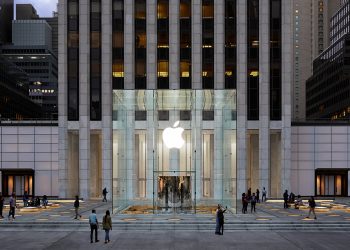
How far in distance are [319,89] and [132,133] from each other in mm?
118784

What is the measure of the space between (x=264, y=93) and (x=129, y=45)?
17.9 m

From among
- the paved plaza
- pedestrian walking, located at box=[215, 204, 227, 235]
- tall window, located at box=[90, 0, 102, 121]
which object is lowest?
the paved plaza

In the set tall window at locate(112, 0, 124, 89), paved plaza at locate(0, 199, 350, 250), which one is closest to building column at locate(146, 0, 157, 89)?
tall window at locate(112, 0, 124, 89)

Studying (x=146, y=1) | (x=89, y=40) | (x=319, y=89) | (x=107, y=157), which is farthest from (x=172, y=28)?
(x=319, y=89)

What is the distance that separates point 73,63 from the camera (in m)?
65.7

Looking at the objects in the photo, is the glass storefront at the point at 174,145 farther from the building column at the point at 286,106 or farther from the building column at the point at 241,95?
the building column at the point at 286,106

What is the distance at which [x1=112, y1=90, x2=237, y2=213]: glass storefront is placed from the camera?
43031mm

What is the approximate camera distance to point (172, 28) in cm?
6575

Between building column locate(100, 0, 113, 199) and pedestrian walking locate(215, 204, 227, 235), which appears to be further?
building column locate(100, 0, 113, 199)

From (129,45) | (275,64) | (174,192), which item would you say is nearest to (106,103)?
(129,45)

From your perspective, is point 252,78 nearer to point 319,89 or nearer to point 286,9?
point 286,9

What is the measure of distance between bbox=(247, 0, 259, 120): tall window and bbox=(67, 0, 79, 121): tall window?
21.6m

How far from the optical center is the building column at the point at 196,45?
215 feet

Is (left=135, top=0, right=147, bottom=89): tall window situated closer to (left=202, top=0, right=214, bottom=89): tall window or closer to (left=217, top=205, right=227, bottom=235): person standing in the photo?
(left=202, top=0, right=214, bottom=89): tall window
